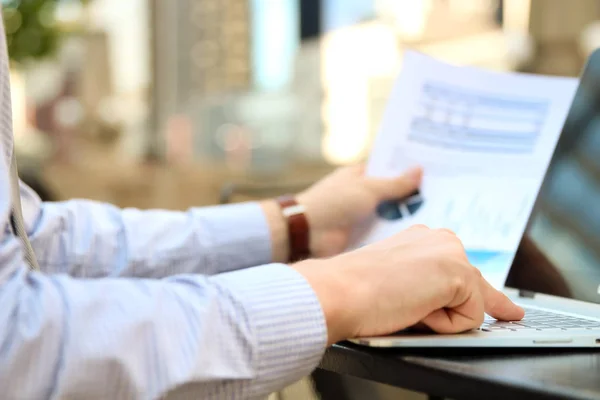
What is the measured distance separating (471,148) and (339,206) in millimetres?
204

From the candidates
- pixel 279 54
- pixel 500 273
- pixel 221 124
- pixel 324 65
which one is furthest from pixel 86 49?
pixel 500 273

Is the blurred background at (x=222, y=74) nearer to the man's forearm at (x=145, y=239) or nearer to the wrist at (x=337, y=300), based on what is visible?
the man's forearm at (x=145, y=239)

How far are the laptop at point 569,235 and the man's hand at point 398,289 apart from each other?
0.26 ft

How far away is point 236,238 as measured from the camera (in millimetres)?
1028

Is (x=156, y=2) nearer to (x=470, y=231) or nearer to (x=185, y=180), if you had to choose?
(x=185, y=180)

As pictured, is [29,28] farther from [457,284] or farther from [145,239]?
[457,284]

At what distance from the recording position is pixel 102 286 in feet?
1.72

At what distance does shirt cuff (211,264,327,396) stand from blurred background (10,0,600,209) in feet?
5.28

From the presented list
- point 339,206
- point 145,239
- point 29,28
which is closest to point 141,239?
point 145,239

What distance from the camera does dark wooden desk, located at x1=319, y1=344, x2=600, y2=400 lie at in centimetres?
46

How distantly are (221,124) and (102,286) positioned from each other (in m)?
2.87

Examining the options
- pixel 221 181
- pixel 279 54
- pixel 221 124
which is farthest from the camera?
pixel 221 124

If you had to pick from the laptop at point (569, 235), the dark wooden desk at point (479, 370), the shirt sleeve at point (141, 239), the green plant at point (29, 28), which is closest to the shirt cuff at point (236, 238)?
the shirt sleeve at point (141, 239)

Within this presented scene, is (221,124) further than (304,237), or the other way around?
(221,124)
